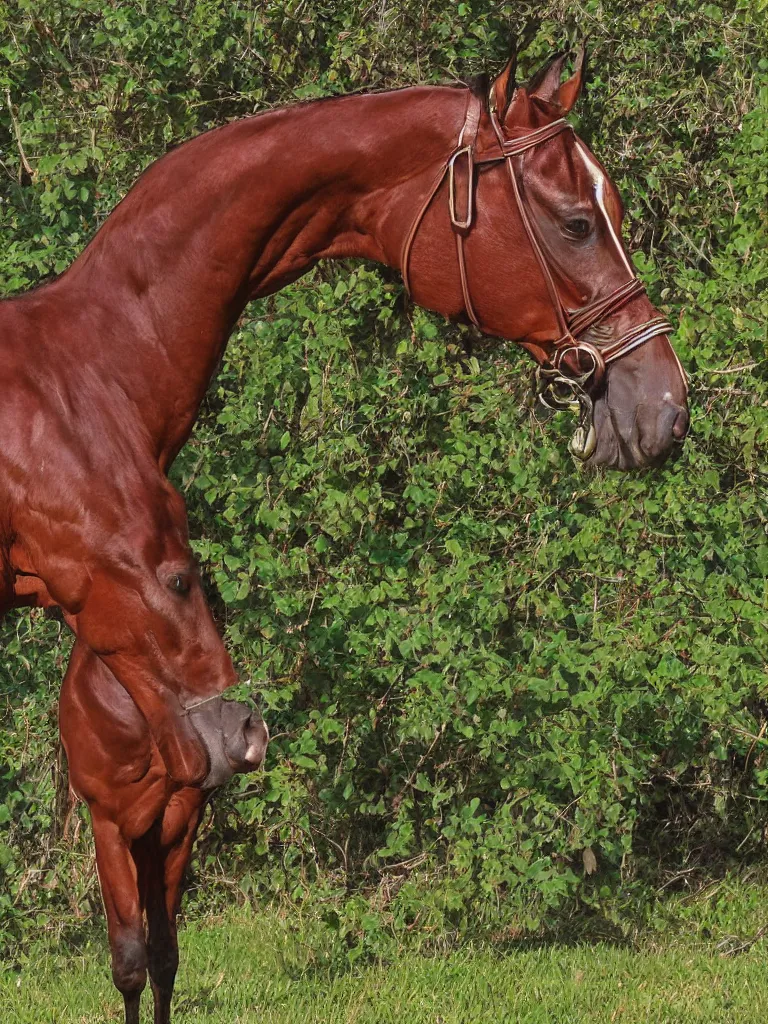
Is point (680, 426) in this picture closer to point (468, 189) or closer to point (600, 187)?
point (600, 187)

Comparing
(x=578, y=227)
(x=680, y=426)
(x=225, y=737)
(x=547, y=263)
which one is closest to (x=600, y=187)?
(x=578, y=227)

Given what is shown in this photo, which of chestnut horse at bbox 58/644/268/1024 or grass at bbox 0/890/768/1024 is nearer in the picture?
chestnut horse at bbox 58/644/268/1024

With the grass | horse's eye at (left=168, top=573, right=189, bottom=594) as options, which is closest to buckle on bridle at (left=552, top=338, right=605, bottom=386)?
horse's eye at (left=168, top=573, right=189, bottom=594)

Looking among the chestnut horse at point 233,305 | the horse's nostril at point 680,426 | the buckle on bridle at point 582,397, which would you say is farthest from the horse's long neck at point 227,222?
the horse's nostril at point 680,426

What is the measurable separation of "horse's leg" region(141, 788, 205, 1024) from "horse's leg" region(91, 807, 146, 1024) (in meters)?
0.18

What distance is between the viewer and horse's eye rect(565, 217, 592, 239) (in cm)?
294

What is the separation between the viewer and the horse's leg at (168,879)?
173 inches

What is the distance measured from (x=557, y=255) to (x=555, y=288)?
7cm

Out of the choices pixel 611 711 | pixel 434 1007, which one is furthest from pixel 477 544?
pixel 434 1007

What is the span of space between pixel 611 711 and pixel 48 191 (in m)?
3.36

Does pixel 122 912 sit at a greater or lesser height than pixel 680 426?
lesser

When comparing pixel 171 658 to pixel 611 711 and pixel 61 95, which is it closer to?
pixel 611 711

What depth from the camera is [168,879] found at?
453 centimetres

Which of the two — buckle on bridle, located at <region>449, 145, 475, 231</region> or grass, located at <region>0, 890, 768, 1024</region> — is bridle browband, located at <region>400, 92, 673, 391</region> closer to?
buckle on bridle, located at <region>449, 145, 475, 231</region>
